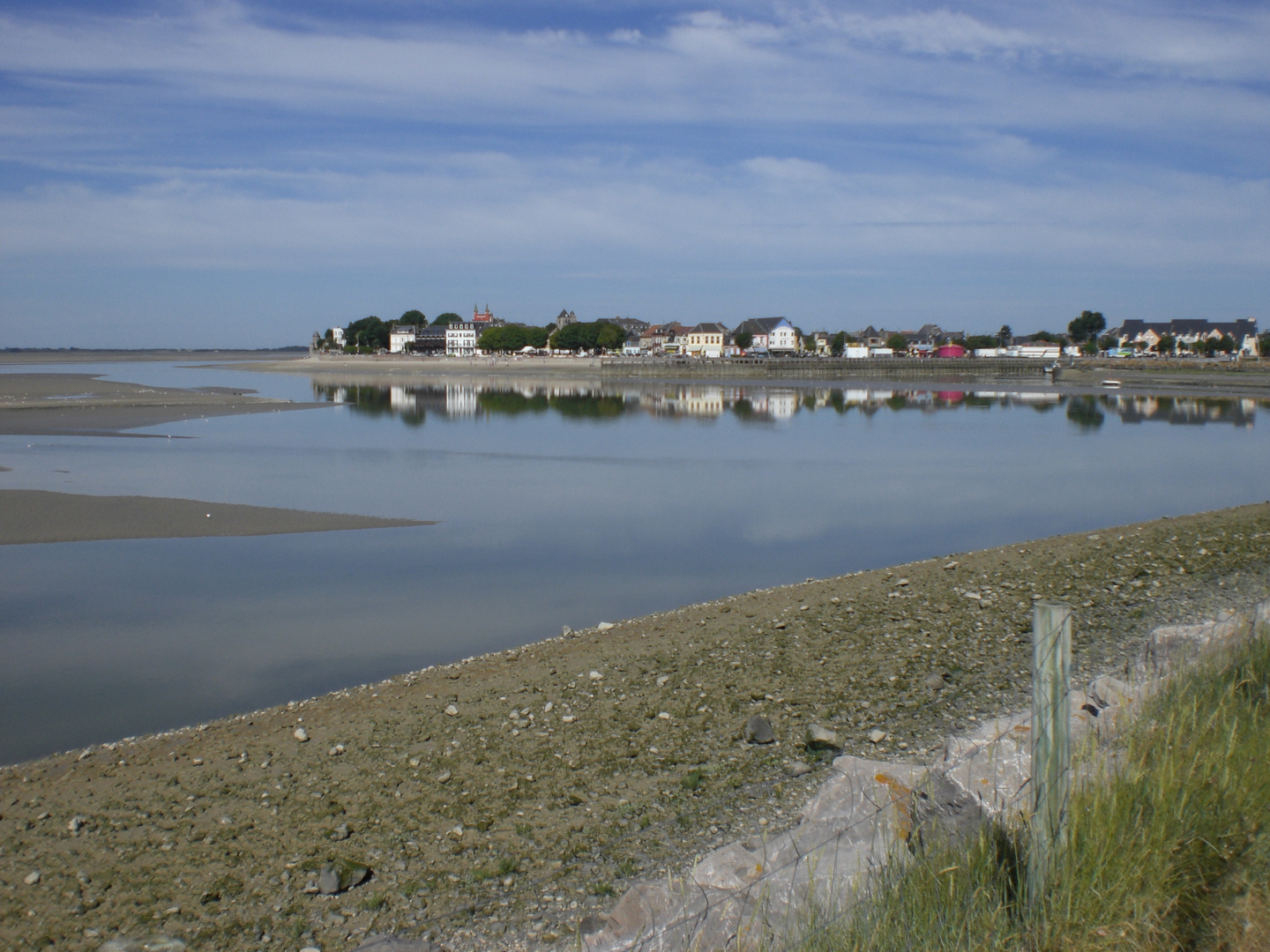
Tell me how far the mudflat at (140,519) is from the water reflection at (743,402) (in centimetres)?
2259

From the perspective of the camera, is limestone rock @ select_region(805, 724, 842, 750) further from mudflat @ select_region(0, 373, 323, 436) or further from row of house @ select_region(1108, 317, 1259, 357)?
row of house @ select_region(1108, 317, 1259, 357)

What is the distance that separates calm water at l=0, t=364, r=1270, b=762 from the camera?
9.38 meters

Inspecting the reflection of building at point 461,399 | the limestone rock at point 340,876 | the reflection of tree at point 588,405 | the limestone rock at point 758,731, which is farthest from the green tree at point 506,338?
the limestone rock at point 340,876

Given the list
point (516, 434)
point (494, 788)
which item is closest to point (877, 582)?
point (494, 788)

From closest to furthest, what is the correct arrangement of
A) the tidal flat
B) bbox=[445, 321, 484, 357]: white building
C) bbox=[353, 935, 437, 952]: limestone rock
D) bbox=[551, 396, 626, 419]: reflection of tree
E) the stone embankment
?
the stone embankment, bbox=[353, 935, 437, 952]: limestone rock, the tidal flat, bbox=[551, 396, 626, 419]: reflection of tree, bbox=[445, 321, 484, 357]: white building

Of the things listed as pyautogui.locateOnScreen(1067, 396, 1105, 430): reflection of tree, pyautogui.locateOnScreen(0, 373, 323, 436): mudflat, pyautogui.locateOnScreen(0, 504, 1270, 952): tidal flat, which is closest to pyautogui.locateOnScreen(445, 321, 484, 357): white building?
pyautogui.locateOnScreen(0, 373, 323, 436): mudflat

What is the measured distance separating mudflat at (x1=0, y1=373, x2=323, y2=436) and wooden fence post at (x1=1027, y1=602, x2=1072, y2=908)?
3345 cm

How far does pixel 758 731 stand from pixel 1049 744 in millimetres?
3596

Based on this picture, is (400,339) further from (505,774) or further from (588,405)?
(505,774)

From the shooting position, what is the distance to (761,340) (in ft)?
520

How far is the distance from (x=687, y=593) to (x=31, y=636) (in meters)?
7.42

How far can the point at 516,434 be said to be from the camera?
114 feet

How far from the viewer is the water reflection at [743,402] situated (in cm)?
4694

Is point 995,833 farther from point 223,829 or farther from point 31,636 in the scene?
point 31,636
